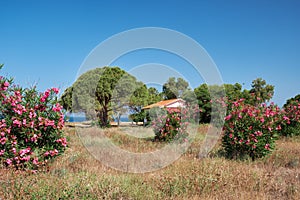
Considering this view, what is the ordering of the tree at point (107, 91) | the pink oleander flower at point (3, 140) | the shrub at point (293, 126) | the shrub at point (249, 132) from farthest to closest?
the tree at point (107, 91)
the shrub at point (293, 126)
the shrub at point (249, 132)
the pink oleander flower at point (3, 140)

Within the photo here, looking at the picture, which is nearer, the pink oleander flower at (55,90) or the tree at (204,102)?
the pink oleander flower at (55,90)

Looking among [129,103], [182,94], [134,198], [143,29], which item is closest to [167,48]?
[143,29]

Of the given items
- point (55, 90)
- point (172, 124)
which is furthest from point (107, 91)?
point (55, 90)

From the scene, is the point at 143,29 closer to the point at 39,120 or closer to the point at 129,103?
the point at 39,120

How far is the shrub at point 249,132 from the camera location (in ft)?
24.8

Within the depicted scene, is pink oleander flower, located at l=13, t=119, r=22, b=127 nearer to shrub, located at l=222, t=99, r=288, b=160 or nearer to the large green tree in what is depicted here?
shrub, located at l=222, t=99, r=288, b=160

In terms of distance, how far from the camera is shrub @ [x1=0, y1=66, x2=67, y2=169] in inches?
219

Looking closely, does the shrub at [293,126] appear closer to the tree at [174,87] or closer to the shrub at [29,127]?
the tree at [174,87]

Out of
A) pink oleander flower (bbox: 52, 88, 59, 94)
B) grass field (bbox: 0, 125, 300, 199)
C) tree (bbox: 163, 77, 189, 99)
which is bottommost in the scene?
grass field (bbox: 0, 125, 300, 199)

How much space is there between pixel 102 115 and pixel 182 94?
13738mm

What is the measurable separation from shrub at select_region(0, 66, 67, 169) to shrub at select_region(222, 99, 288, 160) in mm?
4586

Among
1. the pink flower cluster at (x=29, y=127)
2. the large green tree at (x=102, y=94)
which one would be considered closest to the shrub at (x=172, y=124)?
the pink flower cluster at (x=29, y=127)

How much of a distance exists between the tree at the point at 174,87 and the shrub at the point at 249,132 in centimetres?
347

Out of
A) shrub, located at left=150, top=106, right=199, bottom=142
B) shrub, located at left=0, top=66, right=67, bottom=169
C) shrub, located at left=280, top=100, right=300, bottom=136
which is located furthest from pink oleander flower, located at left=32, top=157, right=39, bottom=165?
shrub, located at left=280, top=100, right=300, bottom=136
